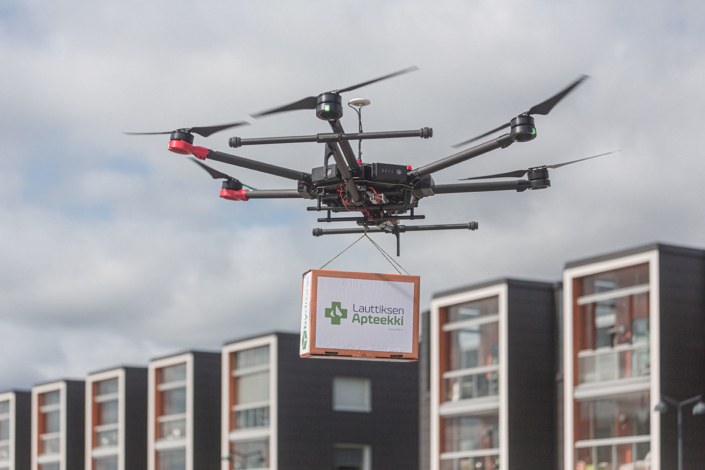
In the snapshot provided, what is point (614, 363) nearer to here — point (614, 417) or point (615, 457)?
point (614, 417)

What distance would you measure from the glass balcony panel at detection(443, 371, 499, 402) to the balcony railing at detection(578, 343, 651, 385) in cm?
304

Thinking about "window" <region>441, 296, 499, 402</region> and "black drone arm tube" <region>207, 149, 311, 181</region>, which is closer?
"black drone arm tube" <region>207, 149, 311, 181</region>

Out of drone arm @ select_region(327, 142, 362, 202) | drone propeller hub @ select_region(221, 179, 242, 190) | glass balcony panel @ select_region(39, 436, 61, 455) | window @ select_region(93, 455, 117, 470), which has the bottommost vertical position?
window @ select_region(93, 455, 117, 470)

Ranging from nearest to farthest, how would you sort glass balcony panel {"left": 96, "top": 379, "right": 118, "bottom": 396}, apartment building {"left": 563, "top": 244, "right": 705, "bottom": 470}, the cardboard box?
1. the cardboard box
2. apartment building {"left": 563, "top": 244, "right": 705, "bottom": 470}
3. glass balcony panel {"left": 96, "top": 379, "right": 118, "bottom": 396}

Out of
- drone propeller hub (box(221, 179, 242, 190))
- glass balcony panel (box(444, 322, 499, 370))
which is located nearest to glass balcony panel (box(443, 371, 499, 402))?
glass balcony panel (box(444, 322, 499, 370))

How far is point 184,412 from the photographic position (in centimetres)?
4366

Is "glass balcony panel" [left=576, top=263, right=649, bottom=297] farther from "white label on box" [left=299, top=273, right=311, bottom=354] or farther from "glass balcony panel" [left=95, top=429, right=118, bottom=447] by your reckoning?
"glass balcony panel" [left=95, top=429, right=118, bottom=447]

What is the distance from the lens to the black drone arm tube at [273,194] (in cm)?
1018

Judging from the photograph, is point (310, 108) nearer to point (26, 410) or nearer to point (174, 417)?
point (174, 417)

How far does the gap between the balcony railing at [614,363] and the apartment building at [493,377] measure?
2.11 m

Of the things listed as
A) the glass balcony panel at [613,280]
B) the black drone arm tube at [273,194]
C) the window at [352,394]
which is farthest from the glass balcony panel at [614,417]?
the black drone arm tube at [273,194]

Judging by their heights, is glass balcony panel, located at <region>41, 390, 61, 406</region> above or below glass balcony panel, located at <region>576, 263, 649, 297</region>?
below

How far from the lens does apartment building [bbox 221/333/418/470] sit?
128 ft

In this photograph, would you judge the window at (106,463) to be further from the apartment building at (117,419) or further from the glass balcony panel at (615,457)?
the glass balcony panel at (615,457)
